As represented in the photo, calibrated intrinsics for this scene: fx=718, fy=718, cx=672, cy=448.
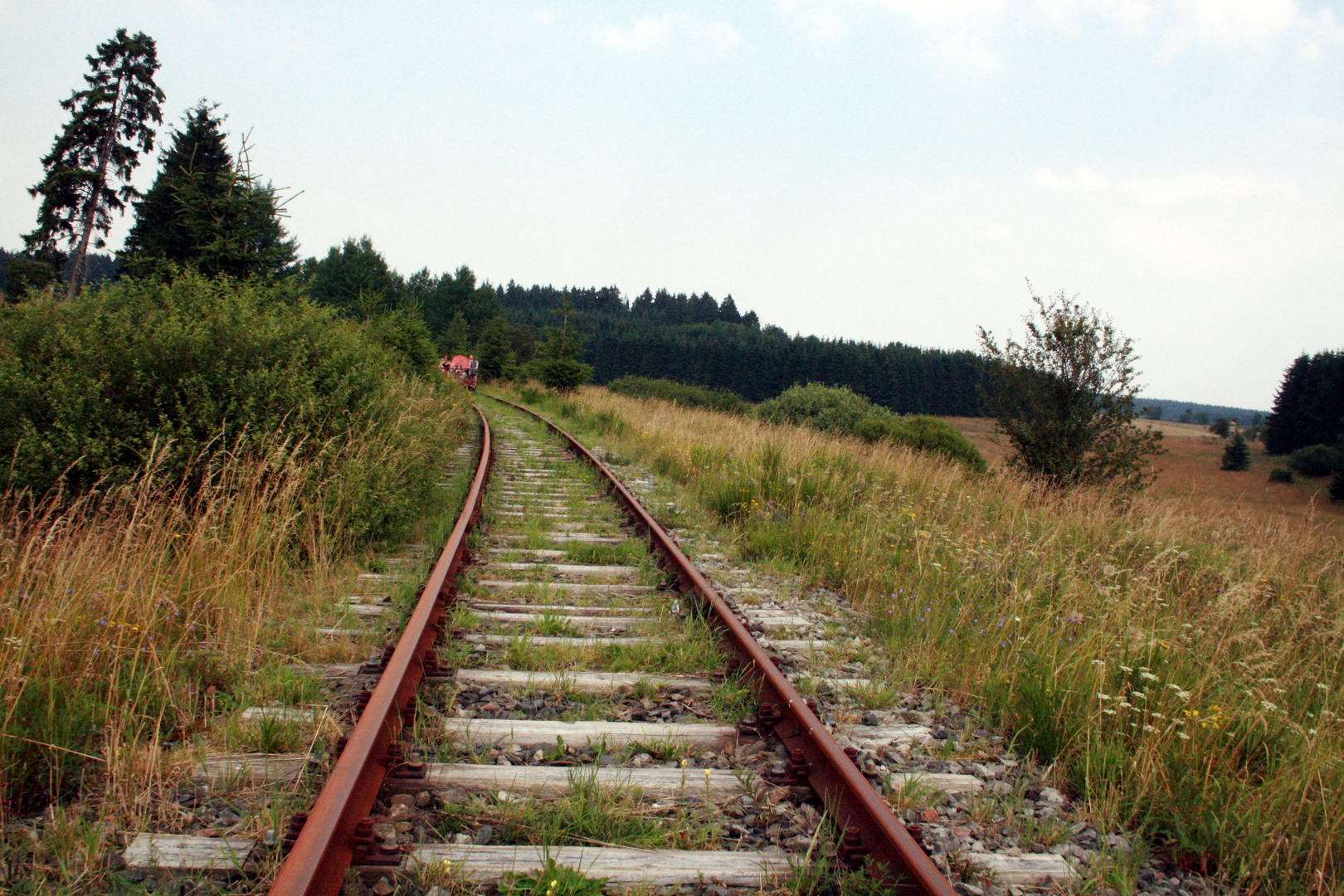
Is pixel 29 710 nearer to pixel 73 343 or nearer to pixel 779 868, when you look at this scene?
pixel 779 868

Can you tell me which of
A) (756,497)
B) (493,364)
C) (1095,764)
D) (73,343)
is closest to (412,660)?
(1095,764)

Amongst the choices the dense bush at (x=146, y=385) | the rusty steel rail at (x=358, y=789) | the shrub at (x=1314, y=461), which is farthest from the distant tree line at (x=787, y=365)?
the rusty steel rail at (x=358, y=789)

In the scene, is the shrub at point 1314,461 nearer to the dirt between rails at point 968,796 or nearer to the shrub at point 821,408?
the shrub at point 821,408

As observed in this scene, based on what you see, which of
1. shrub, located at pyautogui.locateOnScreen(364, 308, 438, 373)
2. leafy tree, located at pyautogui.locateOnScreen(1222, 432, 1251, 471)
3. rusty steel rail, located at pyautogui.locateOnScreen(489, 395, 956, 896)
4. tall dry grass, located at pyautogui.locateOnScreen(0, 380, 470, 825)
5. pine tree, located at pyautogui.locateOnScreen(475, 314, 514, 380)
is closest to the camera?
rusty steel rail, located at pyautogui.locateOnScreen(489, 395, 956, 896)

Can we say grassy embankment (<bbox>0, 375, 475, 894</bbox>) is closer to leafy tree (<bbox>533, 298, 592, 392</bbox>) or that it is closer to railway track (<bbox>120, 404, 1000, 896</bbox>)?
railway track (<bbox>120, 404, 1000, 896</bbox>)

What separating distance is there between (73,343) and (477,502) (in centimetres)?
314

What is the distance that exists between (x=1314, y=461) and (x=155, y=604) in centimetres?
6064

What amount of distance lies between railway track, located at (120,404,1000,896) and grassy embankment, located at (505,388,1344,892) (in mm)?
1037

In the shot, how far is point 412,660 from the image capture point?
10.1ft

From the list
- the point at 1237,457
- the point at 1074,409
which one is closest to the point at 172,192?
the point at 1074,409

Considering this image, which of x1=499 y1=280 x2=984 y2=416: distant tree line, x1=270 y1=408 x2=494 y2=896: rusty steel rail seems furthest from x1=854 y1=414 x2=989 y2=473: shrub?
x1=499 y1=280 x2=984 y2=416: distant tree line

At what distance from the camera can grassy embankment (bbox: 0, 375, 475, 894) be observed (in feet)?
7.30

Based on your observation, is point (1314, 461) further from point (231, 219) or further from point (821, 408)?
point (231, 219)

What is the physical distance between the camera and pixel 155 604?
3.36m
